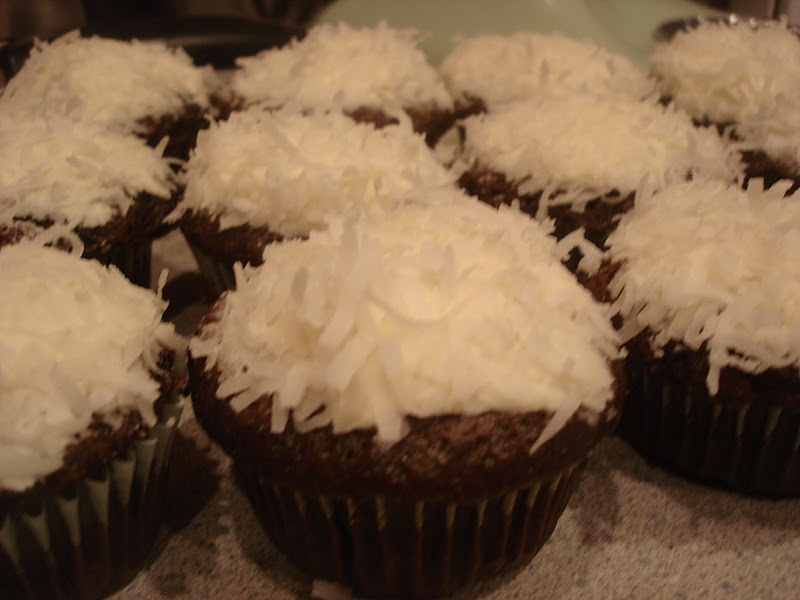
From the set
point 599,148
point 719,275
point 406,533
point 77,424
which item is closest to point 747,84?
point 599,148

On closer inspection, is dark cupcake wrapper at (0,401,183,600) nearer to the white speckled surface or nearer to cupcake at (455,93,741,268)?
A: the white speckled surface

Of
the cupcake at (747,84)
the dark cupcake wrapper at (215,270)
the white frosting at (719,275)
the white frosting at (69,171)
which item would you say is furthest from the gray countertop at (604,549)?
the cupcake at (747,84)

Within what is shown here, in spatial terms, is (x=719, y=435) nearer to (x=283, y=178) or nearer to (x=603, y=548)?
(x=603, y=548)

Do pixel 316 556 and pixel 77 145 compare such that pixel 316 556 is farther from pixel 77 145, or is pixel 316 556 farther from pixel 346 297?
pixel 77 145

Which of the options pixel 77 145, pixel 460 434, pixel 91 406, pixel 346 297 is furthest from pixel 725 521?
pixel 77 145

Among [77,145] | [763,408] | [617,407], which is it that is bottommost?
[763,408]

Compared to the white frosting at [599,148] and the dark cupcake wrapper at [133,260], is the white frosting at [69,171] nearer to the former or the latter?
the dark cupcake wrapper at [133,260]
